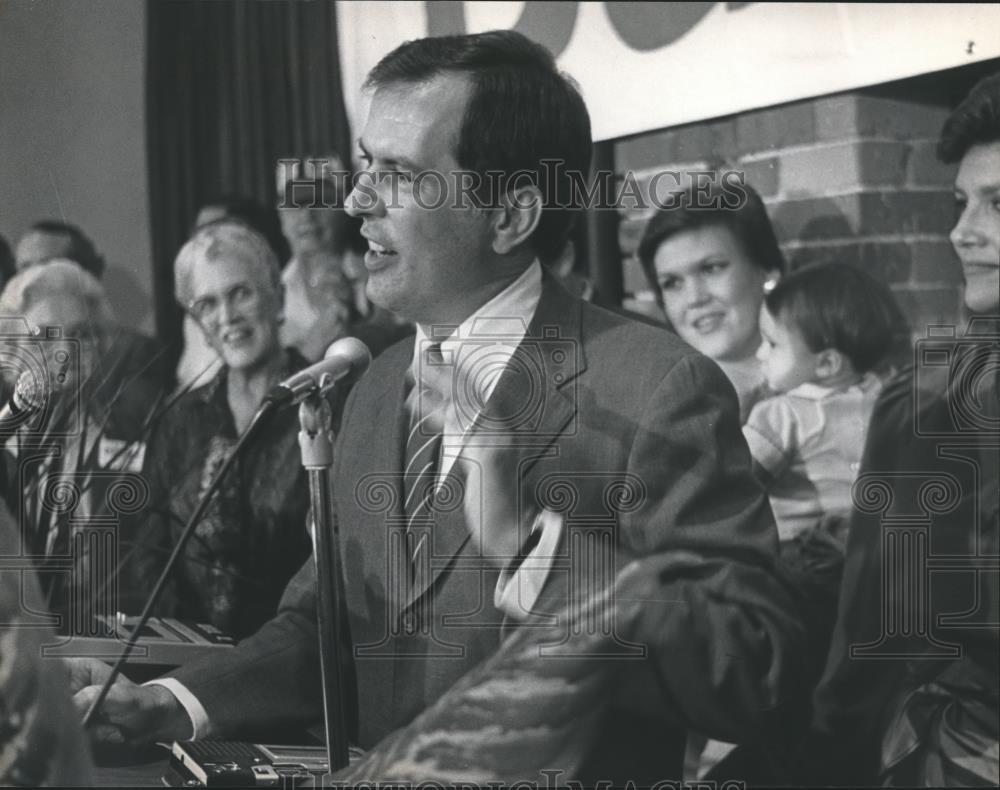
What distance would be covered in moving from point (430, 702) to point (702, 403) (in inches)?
26.7

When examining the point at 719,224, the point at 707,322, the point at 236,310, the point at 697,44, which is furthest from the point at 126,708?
the point at 697,44

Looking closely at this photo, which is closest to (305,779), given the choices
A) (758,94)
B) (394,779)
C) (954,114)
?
(394,779)

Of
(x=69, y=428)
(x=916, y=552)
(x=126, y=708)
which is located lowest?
(x=126, y=708)

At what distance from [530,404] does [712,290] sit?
396 mm

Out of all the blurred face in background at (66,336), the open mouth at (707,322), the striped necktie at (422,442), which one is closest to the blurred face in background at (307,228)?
the striped necktie at (422,442)

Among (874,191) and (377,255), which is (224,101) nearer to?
(377,255)

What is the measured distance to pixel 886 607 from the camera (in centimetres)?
246

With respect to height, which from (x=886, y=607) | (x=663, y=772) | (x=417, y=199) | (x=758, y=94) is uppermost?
(x=758, y=94)

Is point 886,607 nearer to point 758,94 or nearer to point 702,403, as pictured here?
point 702,403

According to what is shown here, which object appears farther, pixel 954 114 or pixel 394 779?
pixel 954 114

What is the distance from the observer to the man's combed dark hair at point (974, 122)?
2.43 m

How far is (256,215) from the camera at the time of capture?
2.55 m

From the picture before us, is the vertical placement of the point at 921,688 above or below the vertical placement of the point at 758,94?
below

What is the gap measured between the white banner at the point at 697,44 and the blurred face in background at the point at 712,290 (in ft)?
0.72
